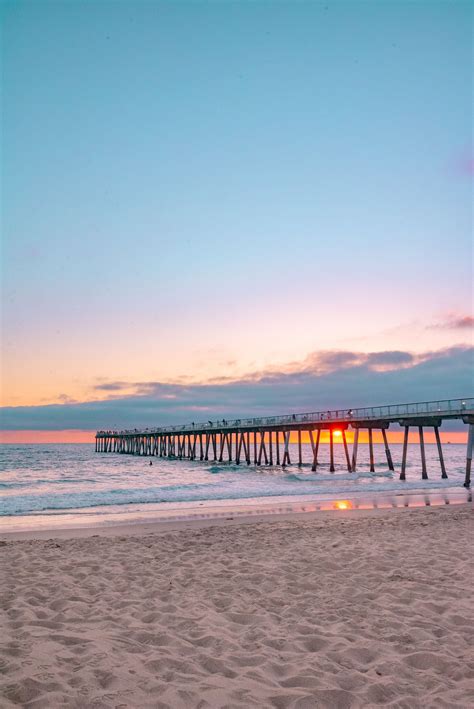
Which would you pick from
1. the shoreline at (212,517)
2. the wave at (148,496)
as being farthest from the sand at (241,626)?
the wave at (148,496)

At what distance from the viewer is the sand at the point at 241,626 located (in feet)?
12.8

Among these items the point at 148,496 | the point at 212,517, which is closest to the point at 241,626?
the point at 212,517

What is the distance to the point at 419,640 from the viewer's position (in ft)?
16.1

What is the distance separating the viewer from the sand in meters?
3.91

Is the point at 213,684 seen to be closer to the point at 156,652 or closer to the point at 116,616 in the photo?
the point at 156,652

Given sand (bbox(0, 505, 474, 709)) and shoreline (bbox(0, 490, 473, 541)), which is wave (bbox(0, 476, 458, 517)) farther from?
sand (bbox(0, 505, 474, 709))

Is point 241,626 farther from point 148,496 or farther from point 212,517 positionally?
point 148,496

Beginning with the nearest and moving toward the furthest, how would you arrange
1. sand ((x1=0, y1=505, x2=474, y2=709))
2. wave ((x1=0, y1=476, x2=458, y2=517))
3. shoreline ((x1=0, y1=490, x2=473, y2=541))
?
sand ((x1=0, y1=505, x2=474, y2=709)), shoreline ((x1=0, y1=490, x2=473, y2=541)), wave ((x1=0, y1=476, x2=458, y2=517))

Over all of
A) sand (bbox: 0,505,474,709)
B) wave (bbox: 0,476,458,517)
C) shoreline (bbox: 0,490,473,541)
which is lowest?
wave (bbox: 0,476,458,517)

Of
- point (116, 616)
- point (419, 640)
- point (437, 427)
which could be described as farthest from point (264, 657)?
point (437, 427)

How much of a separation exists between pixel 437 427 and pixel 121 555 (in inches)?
1085

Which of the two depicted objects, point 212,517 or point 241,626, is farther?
point 212,517

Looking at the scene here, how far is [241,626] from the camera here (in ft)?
17.5

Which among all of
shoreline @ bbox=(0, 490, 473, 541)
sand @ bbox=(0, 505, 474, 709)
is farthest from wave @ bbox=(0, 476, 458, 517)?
sand @ bbox=(0, 505, 474, 709)
